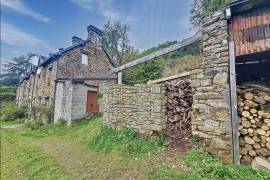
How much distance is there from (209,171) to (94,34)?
54.6 ft

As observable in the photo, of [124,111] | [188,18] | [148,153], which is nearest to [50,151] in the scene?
[124,111]

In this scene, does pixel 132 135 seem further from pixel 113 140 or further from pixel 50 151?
pixel 50 151

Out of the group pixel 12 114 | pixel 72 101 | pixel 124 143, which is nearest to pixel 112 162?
pixel 124 143

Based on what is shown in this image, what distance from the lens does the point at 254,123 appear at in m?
3.97

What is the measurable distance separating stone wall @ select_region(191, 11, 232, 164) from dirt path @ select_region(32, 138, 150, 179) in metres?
1.85

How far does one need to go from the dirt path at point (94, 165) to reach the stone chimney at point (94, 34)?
12.9 meters

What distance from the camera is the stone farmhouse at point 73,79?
40.6 feet

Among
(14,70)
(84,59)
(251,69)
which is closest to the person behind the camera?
(251,69)

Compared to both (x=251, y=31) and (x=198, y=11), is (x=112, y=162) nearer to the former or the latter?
(x=251, y=31)

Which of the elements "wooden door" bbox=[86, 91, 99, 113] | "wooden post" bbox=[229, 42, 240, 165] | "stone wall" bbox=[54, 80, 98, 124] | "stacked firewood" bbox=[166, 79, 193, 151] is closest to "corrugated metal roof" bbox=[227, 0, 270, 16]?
"wooden post" bbox=[229, 42, 240, 165]

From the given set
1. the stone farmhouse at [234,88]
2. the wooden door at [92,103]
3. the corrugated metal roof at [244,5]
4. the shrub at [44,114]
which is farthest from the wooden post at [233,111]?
the shrub at [44,114]

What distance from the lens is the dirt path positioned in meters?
4.40

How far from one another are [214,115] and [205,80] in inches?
35.0

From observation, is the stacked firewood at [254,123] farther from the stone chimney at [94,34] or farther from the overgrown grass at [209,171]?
the stone chimney at [94,34]
